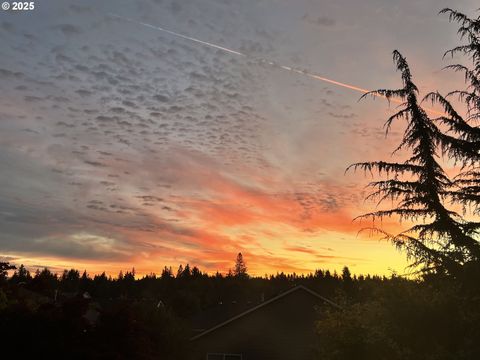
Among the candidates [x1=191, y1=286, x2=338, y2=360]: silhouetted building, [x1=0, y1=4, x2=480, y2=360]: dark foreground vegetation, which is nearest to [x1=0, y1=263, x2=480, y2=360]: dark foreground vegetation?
[x1=0, y1=4, x2=480, y2=360]: dark foreground vegetation

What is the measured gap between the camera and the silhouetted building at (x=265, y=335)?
94.6 feet

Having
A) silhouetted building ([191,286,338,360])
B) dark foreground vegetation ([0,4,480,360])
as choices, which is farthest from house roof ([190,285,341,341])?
dark foreground vegetation ([0,4,480,360])

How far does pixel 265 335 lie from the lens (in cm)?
2931

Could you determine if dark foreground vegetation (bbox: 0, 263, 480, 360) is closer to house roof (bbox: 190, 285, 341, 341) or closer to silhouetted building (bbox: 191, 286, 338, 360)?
silhouetted building (bbox: 191, 286, 338, 360)

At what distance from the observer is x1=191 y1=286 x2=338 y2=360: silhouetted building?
94.6ft

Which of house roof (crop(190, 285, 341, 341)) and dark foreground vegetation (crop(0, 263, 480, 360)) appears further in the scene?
house roof (crop(190, 285, 341, 341))

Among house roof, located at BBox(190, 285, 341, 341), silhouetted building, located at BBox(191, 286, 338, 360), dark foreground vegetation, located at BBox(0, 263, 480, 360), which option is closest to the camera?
dark foreground vegetation, located at BBox(0, 263, 480, 360)

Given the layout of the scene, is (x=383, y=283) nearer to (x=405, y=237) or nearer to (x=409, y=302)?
(x=409, y=302)

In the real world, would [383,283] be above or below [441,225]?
below

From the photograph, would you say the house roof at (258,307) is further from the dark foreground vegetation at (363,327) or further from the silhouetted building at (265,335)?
the dark foreground vegetation at (363,327)

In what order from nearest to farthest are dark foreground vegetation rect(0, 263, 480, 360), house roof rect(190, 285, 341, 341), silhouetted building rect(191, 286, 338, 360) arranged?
dark foreground vegetation rect(0, 263, 480, 360), silhouetted building rect(191, 286, 338, 360), house roof rect(190, 285, 341, 341)

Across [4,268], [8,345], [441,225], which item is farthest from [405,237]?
[4,268]

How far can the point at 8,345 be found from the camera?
14.0m

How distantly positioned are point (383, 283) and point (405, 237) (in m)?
2.95
